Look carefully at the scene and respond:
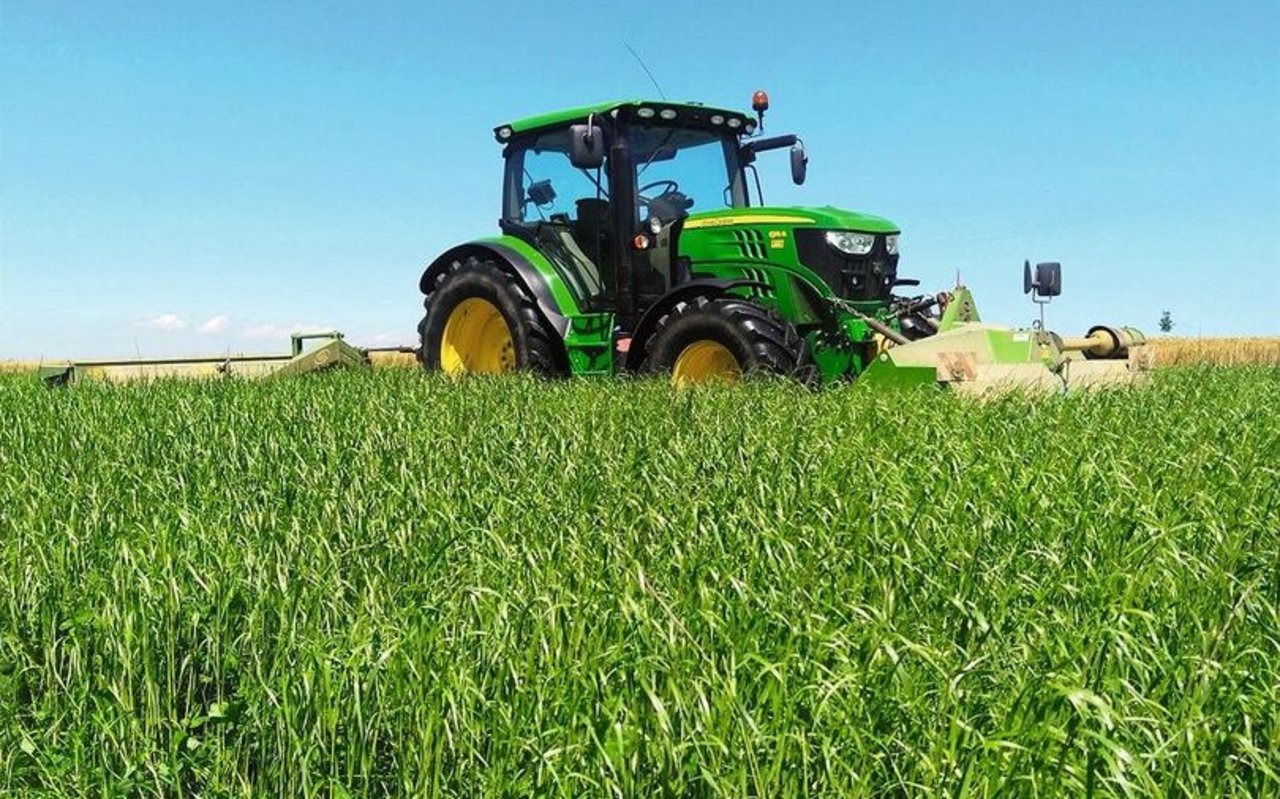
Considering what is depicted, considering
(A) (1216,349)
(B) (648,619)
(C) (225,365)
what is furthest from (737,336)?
(A) (1216,349)

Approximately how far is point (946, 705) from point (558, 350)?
302 inches

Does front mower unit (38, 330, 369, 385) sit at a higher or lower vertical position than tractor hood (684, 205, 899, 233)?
lower

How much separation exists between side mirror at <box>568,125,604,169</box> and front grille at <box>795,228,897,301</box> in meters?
1.61

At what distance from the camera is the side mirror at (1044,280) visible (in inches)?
313

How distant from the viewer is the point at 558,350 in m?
9.55

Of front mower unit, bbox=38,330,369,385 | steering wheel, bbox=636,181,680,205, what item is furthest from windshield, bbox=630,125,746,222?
front mower unit, bbox=38,330,369,385

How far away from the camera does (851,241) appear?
27.9 feet

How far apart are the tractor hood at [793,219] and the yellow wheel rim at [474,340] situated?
2502 mm

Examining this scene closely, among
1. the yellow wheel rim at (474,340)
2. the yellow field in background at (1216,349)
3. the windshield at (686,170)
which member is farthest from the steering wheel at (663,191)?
the yellow field in background at (1216,349)

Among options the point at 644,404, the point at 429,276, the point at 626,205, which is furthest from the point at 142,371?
the point at 644,404

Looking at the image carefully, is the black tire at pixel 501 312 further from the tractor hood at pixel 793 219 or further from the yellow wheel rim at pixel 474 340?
the tractor hood at pixel 793 219

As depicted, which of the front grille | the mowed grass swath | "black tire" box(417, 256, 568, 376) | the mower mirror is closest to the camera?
the mowed grass swath

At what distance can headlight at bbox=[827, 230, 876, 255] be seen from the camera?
841 centimetres

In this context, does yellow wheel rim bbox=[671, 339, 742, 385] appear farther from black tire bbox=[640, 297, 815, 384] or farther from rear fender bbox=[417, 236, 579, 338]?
rear fender bbox=[417, 236, 579, 338]
